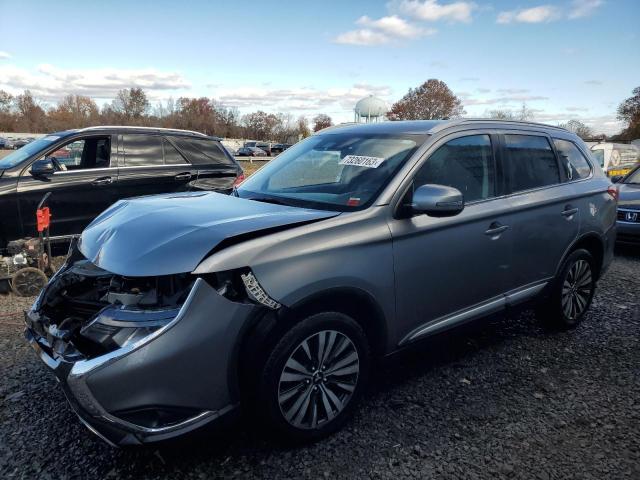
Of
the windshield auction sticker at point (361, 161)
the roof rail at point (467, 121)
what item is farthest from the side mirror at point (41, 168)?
the roof rail at point (467, 121)

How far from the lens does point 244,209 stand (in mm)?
2934

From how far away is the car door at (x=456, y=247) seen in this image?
117 inches

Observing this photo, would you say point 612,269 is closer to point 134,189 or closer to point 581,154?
point 581,154

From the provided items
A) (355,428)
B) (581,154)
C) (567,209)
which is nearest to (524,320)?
(567,209)

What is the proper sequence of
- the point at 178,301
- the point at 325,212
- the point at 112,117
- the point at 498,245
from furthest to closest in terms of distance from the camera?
1. the point at 112,117
2. the point at 498,245
3. the point at 325,212
4. the point at 178,301

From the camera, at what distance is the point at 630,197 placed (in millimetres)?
7918

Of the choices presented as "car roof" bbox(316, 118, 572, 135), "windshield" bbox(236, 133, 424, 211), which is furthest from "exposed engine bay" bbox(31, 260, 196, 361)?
"car roof" bbox(316, 118, 572, 135)

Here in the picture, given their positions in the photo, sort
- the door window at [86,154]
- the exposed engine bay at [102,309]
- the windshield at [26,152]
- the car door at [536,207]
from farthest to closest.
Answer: the door window at [86,154] < the windshield at [26,152] < the car door at [536,207] < the exposed engine bay at [102,309]

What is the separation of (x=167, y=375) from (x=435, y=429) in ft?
5.39

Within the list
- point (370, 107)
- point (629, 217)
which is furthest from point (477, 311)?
point (370, 107)

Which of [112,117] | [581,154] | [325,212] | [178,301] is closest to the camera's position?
[178,301]

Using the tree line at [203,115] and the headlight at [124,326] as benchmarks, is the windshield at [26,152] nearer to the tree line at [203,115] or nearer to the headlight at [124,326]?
the headlight at [124,326]

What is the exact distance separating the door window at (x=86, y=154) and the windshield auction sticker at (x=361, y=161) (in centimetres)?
424

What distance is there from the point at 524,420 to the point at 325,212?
178 centimetres
